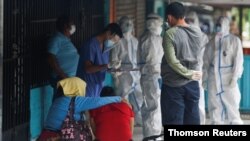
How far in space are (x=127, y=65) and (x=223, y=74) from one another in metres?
1.29

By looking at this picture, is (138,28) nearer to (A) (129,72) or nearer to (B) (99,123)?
(A) (129,72)

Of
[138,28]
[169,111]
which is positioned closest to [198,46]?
[169,111]

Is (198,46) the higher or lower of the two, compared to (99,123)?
higher

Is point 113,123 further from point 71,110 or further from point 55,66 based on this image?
point 55,66

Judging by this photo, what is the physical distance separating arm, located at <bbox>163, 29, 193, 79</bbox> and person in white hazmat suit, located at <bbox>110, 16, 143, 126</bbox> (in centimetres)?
252

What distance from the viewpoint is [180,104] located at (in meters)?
7.78

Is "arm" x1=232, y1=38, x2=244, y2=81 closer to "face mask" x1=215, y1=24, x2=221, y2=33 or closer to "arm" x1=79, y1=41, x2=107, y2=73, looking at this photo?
"face mask" x1=215, y1=24, x2=221, y2=33

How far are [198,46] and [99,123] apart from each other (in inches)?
59.6

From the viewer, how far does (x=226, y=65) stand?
421 inches

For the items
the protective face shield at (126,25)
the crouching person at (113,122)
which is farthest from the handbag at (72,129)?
the protective face shield at (126,25)

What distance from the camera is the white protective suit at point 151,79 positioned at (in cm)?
988

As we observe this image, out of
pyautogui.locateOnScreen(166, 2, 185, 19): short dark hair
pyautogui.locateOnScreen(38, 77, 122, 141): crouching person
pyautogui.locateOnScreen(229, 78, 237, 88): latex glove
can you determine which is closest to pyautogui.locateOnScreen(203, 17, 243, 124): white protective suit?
pyautogui.locateOnScreen(229, 78, 237, 88): latex glove

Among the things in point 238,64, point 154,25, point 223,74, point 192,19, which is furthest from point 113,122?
point 192,19

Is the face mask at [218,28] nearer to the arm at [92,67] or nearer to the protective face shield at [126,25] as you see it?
the protective face shield at [126,25]
